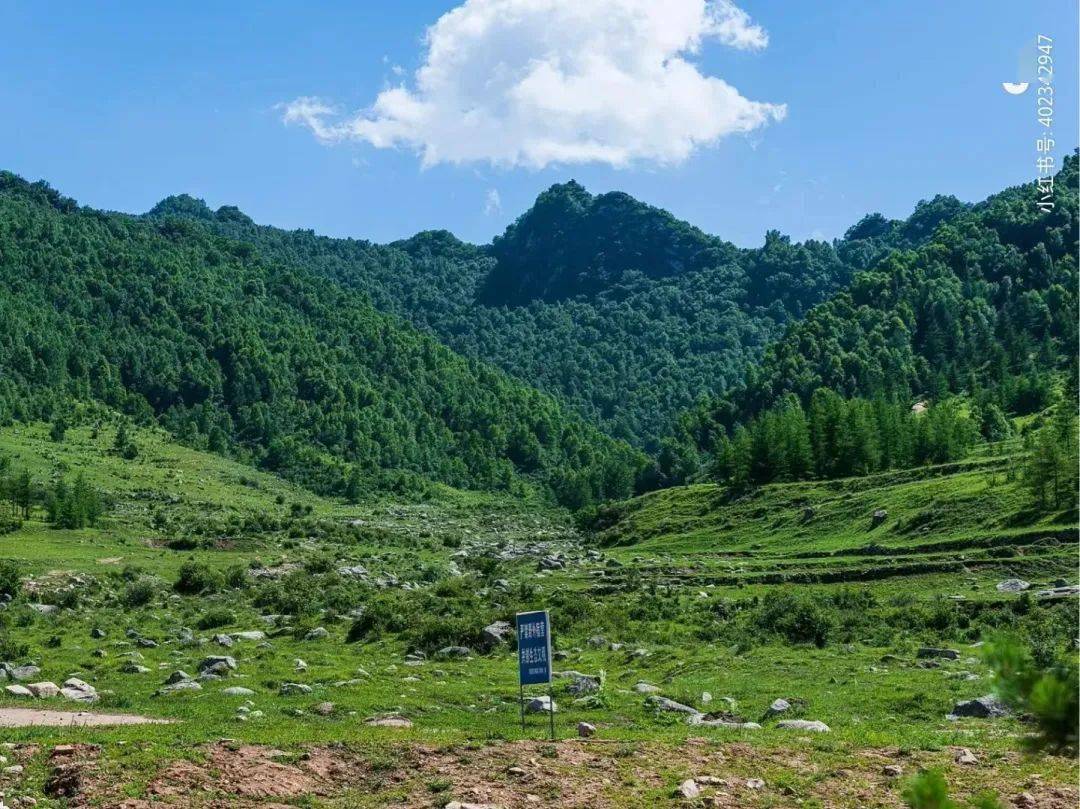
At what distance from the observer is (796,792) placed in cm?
1585

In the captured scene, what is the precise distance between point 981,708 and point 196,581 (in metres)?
42.0

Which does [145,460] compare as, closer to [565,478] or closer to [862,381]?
[565,478]

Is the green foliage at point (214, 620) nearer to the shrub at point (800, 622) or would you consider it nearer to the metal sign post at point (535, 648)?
the shrub at point (800, 622)

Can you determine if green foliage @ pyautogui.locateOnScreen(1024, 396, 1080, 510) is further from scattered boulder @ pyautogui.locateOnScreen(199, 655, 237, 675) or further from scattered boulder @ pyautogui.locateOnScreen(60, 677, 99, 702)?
scattered boulder @ pyautogui.locateOnScreen(60, 677, 99, 702)

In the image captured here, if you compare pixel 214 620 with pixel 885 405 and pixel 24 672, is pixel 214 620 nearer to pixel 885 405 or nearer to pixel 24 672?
pixel 24 672

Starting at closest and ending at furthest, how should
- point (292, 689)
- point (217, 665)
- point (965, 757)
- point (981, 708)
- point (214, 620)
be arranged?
point (965, 757)
point (981, 708)
point (292, 689)
point (217, 665)
point (214, 620)

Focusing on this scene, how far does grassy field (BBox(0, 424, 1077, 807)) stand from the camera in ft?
54.0

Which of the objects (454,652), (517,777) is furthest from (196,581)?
(517,777)

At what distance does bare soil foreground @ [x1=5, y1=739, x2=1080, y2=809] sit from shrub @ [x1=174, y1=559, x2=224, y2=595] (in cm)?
3802

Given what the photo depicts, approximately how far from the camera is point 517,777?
54.0ft

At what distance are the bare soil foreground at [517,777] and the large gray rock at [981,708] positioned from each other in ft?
17.6

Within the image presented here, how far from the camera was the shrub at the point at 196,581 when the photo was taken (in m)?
54.3

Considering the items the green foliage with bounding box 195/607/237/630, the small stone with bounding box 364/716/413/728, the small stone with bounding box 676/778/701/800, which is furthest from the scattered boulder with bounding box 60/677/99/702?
the small stone with bounding box 676/778/701/800

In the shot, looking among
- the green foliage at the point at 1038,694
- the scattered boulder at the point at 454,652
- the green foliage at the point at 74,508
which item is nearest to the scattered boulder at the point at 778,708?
the scattered boulder at the point at 454,652
